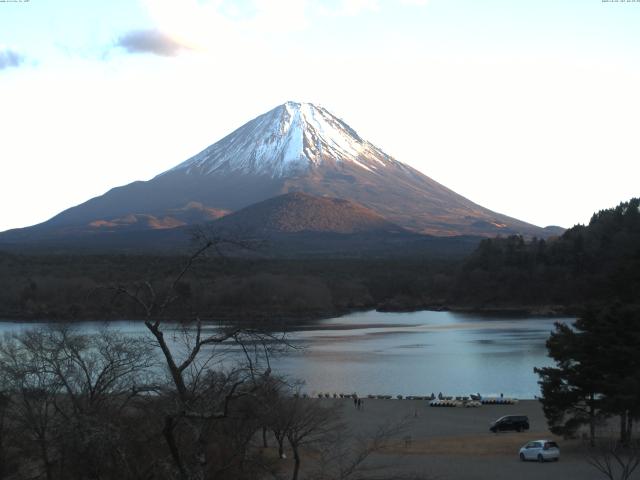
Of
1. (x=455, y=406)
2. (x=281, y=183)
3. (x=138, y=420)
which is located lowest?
(x=455, y=406)

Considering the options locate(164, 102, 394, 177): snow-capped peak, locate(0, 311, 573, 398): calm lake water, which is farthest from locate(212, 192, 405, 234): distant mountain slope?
locate(0, 311, 573, 398): calm lake water

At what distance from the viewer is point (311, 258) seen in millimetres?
87125

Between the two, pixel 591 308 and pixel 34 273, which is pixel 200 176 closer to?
pixel 34 273

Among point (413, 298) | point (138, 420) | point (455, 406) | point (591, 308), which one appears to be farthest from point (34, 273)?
point (138, 420)

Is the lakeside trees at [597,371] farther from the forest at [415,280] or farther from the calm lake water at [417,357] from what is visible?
the forest at [415,280]

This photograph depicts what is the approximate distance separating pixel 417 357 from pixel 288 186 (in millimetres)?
103813

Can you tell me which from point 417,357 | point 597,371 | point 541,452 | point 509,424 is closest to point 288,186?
point 417,357

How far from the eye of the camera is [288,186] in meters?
134

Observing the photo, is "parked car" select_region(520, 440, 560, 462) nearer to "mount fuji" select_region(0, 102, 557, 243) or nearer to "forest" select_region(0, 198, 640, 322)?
"forest" select_region(0, 198, 640, 322)

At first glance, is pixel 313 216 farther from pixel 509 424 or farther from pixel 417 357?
pixel 509 424

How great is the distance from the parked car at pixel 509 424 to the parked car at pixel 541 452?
3.56 metres

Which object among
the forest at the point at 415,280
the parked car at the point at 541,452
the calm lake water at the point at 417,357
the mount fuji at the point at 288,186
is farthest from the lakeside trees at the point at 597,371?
the mount fuji at the point at 288,186

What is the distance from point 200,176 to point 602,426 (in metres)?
133

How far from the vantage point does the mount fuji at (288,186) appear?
398 feet
